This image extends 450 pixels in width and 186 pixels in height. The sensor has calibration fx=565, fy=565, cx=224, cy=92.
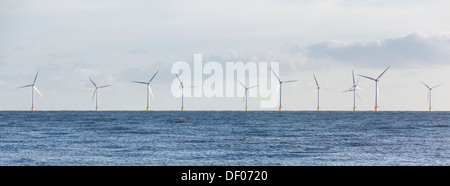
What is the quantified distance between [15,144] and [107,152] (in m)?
11.5

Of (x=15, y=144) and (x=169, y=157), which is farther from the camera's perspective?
(x=15, y=144)
